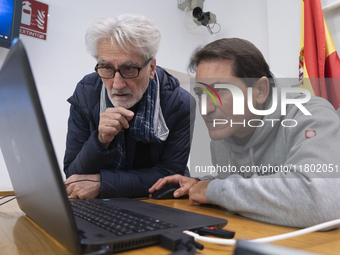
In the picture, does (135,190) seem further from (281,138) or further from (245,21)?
(245,21)

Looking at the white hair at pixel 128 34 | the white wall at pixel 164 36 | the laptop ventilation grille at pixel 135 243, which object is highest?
the white wall at pixel 164 36

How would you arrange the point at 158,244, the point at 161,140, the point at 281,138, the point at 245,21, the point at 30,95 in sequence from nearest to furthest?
the point at 30,95 → the point at 158,244 → the point at 281,138 → the point at 161,140 → the point at 245,21

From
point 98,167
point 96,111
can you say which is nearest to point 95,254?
point 98,167

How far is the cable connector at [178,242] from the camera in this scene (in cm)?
37

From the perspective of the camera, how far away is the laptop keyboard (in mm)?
416

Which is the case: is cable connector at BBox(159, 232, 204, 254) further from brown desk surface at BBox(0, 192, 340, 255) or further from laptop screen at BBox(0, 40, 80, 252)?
laptop screen at BBox(0, 40, 80, 252)

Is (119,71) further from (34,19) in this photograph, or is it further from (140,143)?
(34,19)

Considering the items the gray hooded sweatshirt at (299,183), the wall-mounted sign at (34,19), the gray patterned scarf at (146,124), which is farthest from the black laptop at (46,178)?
the wall-mounted sign at (34,19)

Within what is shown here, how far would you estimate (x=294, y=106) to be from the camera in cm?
80

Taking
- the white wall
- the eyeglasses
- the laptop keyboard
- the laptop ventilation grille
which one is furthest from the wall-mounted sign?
the laptop ventilation grille

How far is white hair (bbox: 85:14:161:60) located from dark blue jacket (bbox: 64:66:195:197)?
17 cm

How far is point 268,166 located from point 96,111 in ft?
2.36

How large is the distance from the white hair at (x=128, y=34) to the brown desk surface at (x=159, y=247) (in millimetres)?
735

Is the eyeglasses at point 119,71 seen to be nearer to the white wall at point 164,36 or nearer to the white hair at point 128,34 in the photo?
the white hair at point 128,34
